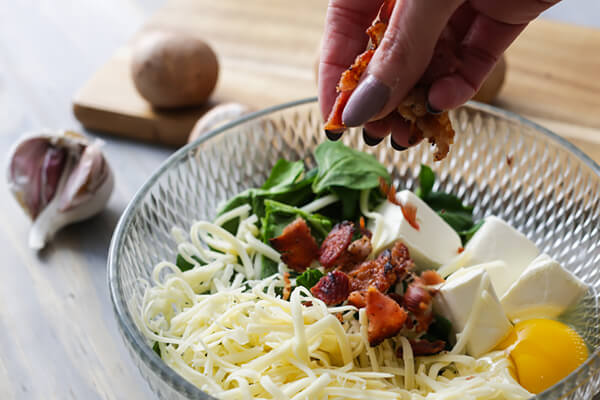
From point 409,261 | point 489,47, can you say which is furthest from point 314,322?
point 489,47

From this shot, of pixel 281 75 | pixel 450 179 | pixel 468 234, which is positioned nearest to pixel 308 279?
pixel 468 234

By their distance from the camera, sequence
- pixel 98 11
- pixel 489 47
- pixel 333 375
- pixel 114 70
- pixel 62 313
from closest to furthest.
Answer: pixel 333 375
pixel 489 47
pixel 62 313
pixel 114 70
pixel 98 11

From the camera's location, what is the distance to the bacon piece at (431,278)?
53.0 inches

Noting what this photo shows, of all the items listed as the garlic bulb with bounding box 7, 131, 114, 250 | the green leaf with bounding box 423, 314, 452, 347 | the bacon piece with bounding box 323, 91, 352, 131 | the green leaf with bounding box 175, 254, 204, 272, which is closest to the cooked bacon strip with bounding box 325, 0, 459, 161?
the bacon piece with bounding box 323, 91, 352, 131

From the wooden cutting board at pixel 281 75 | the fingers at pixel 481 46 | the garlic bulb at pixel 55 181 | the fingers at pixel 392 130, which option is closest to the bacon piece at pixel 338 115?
the fingers at pixel 392 130

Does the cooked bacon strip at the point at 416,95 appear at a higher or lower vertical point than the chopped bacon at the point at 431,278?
higher

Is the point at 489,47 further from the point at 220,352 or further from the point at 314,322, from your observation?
the point at 220,352

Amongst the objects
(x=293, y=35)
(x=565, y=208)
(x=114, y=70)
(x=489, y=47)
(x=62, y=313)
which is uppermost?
(x=489, y=47)

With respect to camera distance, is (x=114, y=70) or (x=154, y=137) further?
(x=114, y=70)

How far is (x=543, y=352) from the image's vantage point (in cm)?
121

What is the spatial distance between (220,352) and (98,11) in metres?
2.42

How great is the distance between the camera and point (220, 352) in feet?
3.95

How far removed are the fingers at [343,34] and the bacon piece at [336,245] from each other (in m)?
0.32

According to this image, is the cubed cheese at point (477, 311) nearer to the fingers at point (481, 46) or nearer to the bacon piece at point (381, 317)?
the bacon piece at point (381, 317)
